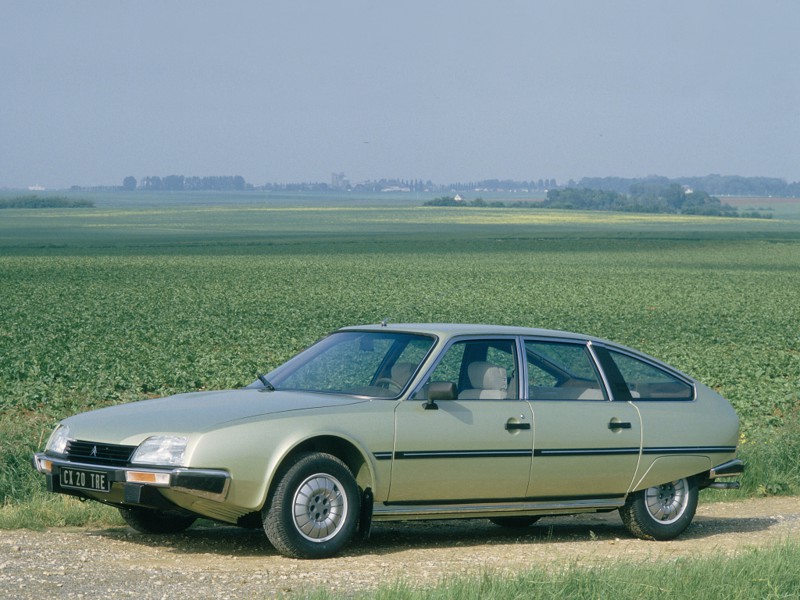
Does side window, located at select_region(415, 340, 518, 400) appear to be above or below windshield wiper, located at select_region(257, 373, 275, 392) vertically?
above

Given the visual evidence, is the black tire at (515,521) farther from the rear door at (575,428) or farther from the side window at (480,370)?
the side window at (480,370)

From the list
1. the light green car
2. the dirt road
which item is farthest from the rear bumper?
the dirt road

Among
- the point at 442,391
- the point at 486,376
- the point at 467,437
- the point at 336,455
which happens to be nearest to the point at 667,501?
the point at 486,376

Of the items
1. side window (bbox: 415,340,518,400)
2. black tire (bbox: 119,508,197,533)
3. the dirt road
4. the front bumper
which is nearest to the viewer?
the dirt road

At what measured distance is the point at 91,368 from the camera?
20.3 metres

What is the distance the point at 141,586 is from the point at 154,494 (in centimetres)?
81

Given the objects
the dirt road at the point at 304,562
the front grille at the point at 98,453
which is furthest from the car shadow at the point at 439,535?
the front grille at the point at 98,453

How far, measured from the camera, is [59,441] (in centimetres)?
788

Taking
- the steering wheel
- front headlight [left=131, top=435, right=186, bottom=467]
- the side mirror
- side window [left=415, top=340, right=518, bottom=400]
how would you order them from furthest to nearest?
side window [left=415, top=340, right=518, bottom=400], the steering wheel, the side mirror, front headlight [left=131, top=435, right=186, bottom=467]

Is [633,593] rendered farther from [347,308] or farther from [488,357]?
[347,308]

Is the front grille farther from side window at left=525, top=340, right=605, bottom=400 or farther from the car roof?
side window at left=525, top=340, right=605, bottom=400

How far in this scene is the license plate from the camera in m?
7.46

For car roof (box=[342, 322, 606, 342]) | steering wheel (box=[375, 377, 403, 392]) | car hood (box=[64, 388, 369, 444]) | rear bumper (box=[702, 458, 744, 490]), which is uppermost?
car roof (box=[342, 322, 606, 342])

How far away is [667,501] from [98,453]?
401 cm
